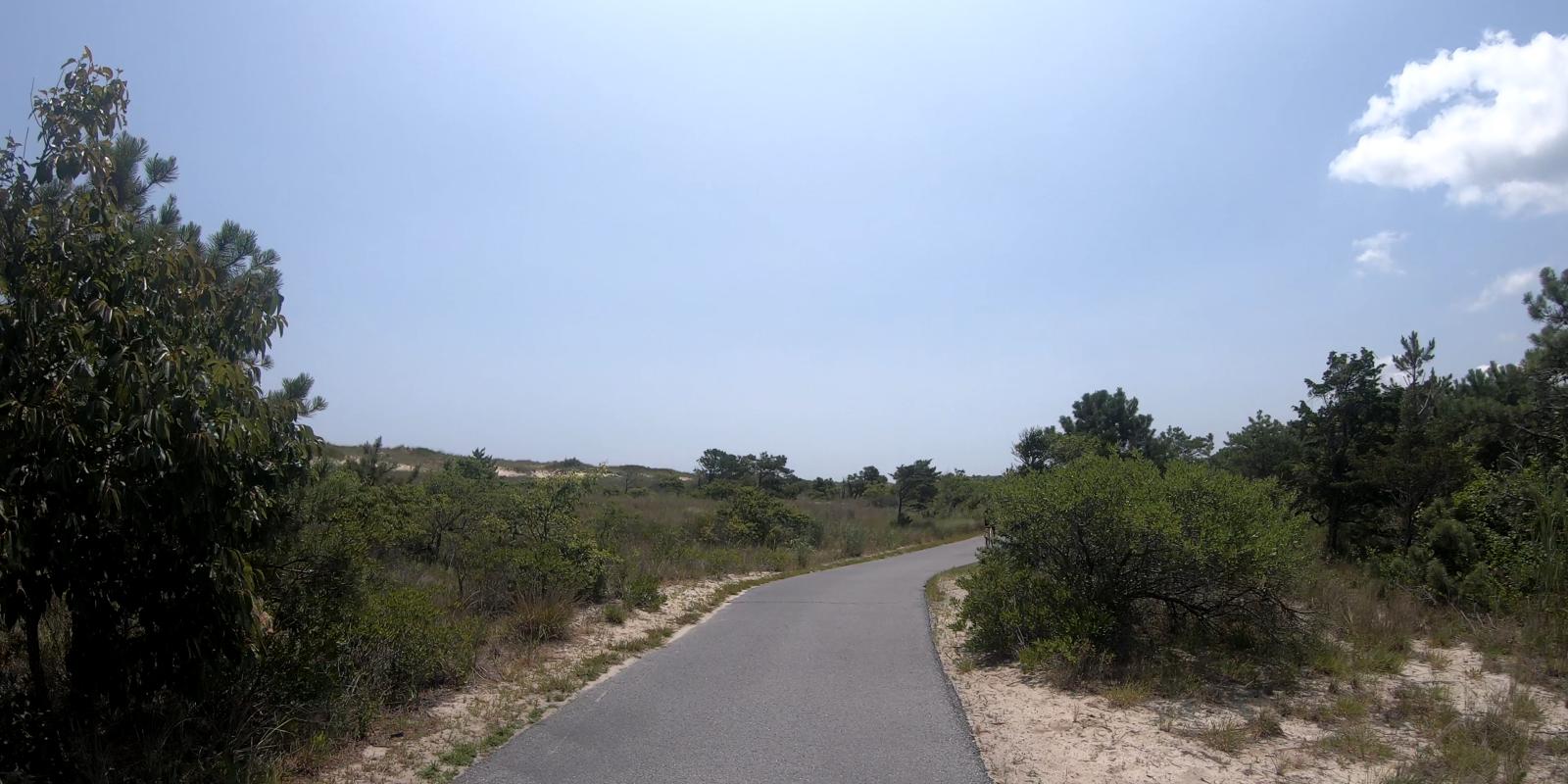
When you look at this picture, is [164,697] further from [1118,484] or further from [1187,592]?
[1187,592]

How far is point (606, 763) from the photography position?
5785 mm

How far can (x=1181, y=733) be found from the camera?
6426 millimetres

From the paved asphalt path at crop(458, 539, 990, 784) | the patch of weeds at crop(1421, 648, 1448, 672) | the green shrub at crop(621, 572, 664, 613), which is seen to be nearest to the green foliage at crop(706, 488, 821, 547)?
the green shrub at crop(621, 572, 664, 613)

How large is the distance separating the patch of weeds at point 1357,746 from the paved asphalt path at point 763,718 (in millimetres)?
2703

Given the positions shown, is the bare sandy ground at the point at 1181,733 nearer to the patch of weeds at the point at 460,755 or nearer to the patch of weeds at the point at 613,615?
the patch of weeds at the point at 460,755

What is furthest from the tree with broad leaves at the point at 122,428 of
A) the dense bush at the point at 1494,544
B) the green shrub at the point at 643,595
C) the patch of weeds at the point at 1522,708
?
the dense bush at the point at 1494,544

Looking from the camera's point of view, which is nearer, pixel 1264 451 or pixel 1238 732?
pixel 1238 732

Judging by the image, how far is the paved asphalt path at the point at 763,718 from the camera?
18.6ft

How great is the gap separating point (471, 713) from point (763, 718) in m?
2.65

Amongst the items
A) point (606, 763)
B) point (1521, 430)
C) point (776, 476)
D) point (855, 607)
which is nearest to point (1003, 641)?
point (855, 607)

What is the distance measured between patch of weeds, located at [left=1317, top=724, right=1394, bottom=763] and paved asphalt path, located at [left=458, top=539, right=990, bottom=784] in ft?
8.87

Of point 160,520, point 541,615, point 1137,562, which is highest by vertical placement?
point 160,520

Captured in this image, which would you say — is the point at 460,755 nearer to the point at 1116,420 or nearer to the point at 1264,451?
the point at 1264,451

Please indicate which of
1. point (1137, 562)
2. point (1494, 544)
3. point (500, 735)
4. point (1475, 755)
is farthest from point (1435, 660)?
point (500, 735)
